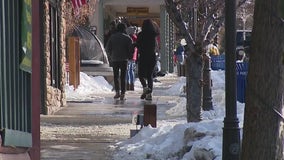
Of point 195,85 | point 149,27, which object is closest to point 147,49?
point 149,27

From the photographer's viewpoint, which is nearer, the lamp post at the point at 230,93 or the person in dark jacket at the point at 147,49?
the lamp post at the point at 230,93

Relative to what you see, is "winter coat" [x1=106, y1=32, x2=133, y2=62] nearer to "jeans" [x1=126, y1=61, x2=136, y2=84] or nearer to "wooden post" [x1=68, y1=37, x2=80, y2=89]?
"wooden post" [x1=68, y1=37, x2=80, y2=89]

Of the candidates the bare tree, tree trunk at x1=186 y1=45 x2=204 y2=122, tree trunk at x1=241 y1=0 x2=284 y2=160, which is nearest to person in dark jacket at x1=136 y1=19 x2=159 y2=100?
the bare tree

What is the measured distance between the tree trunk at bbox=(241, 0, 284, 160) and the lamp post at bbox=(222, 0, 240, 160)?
1.46m

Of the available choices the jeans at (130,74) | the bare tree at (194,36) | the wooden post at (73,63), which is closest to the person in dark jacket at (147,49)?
the wooden post at (73,63)

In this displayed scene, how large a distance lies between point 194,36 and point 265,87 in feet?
15.1

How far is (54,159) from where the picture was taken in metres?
7.79

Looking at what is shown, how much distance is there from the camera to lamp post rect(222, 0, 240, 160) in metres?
6.05

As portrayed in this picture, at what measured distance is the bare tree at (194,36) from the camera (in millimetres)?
8656

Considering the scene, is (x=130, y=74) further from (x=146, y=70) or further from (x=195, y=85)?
(x=195, y=85)

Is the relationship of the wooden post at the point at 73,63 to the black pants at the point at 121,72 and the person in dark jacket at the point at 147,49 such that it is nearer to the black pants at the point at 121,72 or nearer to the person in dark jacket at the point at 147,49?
the black pants at the point at 121,72

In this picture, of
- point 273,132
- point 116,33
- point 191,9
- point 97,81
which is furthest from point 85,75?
point 273,132

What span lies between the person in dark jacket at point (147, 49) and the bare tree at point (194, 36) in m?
4.77

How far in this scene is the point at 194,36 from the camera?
8.99 m
